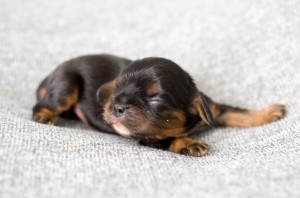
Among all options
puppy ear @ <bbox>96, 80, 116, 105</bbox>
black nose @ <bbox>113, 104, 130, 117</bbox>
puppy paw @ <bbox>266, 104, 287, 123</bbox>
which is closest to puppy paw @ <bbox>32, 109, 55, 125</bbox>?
puppy ear @ <bbox>96, 80, 116, 105</bbox>

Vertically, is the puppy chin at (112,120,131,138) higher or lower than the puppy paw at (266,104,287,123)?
lower

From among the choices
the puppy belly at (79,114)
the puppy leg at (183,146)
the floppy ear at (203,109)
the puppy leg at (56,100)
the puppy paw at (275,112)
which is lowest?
the puppy belly at (79,114)

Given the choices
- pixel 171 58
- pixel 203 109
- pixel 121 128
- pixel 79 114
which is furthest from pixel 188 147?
pixel 171 58

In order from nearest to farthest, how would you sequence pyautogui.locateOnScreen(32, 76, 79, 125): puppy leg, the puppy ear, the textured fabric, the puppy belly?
1. the textured fabric
2. the puppy ear
3. pyautogui.locateOnScreen(32, 76, 79, 125): puppy leg
4. the puppy belly

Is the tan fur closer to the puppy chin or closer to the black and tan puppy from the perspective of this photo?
the black and tan puppy

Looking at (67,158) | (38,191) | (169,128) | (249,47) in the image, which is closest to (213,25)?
(249,47)

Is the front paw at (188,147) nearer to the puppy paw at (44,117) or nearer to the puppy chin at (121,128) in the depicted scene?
the puppy chin at (121,128)

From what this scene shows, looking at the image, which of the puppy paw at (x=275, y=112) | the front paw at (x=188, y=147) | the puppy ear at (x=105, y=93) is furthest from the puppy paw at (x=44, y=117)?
the puppy paw at (x=275, y=112)
